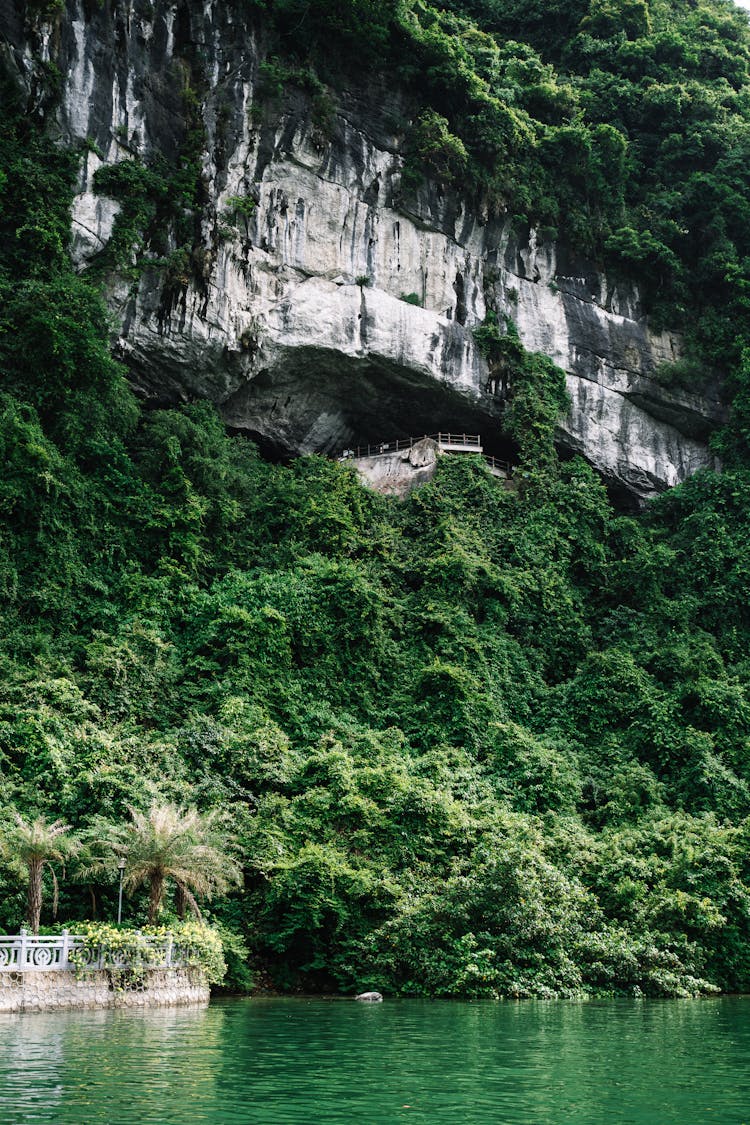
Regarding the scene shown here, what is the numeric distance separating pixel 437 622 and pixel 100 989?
15.3 m

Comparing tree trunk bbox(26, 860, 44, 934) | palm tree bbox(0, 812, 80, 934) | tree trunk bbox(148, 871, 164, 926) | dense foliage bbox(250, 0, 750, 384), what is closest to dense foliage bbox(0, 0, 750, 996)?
dense foliage bbox(250, 0, 750, 384)

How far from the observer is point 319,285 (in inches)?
1281

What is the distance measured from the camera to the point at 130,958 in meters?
14.9

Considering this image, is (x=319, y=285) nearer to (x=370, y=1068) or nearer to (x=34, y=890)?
(x=34, y=890)

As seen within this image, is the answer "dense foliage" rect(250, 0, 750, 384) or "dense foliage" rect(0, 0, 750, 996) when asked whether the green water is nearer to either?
"dense foliage" rect(0, 0, 750, 996)

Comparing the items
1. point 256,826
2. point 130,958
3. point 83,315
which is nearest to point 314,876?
point 256,826

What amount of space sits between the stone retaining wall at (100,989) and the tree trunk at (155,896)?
3.07ft

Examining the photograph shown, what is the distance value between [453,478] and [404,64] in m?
13.0

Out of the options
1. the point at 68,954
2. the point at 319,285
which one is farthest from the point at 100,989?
the point at 319,285

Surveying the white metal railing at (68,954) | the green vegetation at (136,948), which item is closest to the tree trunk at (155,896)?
the green vegetation at (136,948)

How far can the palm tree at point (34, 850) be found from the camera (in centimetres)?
1516

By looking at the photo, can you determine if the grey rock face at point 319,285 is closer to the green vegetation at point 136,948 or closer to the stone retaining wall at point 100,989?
the green vegetation at point 136,948

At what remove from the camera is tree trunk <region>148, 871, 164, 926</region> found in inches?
632

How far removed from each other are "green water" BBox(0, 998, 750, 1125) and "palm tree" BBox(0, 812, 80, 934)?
230 centimetres
